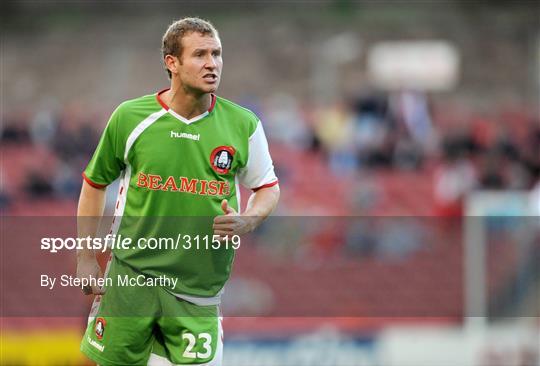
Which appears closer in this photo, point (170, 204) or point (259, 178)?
point (170, 204)

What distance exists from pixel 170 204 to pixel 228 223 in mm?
336

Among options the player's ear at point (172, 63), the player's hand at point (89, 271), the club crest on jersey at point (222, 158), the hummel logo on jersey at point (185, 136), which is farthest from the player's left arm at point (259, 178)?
the player's hand at point (89, 271)

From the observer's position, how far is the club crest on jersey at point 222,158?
4.64 m

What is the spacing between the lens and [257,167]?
4.80m

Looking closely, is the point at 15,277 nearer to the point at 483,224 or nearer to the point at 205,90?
the point at 483,224

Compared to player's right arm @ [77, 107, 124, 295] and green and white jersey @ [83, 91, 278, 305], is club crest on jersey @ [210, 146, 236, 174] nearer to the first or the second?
green and white jersey @ [83, 91, 278, 305]

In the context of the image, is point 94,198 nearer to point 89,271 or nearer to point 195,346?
point 89,271

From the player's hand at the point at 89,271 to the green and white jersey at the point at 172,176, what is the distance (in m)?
0.13

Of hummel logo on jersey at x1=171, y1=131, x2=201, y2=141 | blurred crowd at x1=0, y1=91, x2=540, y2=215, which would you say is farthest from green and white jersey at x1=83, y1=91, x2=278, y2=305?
blurred crowd at x1=0, y1=91, x2=540, y2=215

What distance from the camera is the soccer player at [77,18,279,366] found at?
4586 mm

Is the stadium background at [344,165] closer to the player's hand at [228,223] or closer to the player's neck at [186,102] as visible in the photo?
the player's neck at [186,102]

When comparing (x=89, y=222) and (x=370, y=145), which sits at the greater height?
(x=370, y=145)

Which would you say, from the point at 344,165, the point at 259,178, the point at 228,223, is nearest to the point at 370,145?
the point at 344,165

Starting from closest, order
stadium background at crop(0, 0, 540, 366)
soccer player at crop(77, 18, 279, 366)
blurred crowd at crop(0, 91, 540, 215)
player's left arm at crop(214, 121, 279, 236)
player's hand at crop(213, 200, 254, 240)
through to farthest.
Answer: player's hand at crop(213, 200, 254, 240) < soccer player at crop(77, 18, 279, 366) < player's left arm at crop(214, 121, 279, 236) < stadium background at crop(0, 0, 540, 366) < blurred crowd at crop(0, 91, 540, 215)
